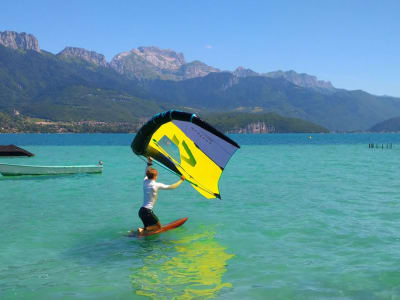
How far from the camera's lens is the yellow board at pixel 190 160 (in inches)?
598

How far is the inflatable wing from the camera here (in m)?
14.7

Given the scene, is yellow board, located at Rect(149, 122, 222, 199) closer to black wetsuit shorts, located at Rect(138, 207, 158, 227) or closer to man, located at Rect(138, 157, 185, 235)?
man, located at Rect(138, 157, 185, 235)

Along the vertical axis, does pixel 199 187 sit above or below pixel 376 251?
above

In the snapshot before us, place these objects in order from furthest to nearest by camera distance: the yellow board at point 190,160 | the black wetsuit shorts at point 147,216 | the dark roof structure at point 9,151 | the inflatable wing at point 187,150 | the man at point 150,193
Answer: the dark roof structure at point 9,151 < the black wetsuit shorts at point 147,216 < the man at point 150,193 < the yellow board at point 190,160 < the inflatable wing at point 187,150

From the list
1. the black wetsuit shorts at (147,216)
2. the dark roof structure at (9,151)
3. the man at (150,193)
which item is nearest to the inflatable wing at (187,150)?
the man at (150,193)

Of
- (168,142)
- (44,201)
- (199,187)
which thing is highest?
(168,142)

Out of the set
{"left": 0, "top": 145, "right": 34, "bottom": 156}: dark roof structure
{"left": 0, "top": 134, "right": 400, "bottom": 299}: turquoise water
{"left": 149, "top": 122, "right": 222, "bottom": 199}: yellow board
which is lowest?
{"left": 0, "top": 134, "right": 400, "bottom": 299}: turquoise water

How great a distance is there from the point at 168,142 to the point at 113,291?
5950 millimetres

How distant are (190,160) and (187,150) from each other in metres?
0.37

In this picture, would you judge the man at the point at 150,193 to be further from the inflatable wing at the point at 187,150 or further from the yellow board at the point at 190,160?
the yellow board at the point at 190,160

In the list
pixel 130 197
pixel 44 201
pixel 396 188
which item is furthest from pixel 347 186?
pixel 44 201

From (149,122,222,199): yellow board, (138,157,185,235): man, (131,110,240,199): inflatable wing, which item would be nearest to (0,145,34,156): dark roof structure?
(138,157,185,235): man

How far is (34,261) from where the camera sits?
14.2 metres

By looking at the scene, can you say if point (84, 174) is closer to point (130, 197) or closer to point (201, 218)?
point (130, 197)
